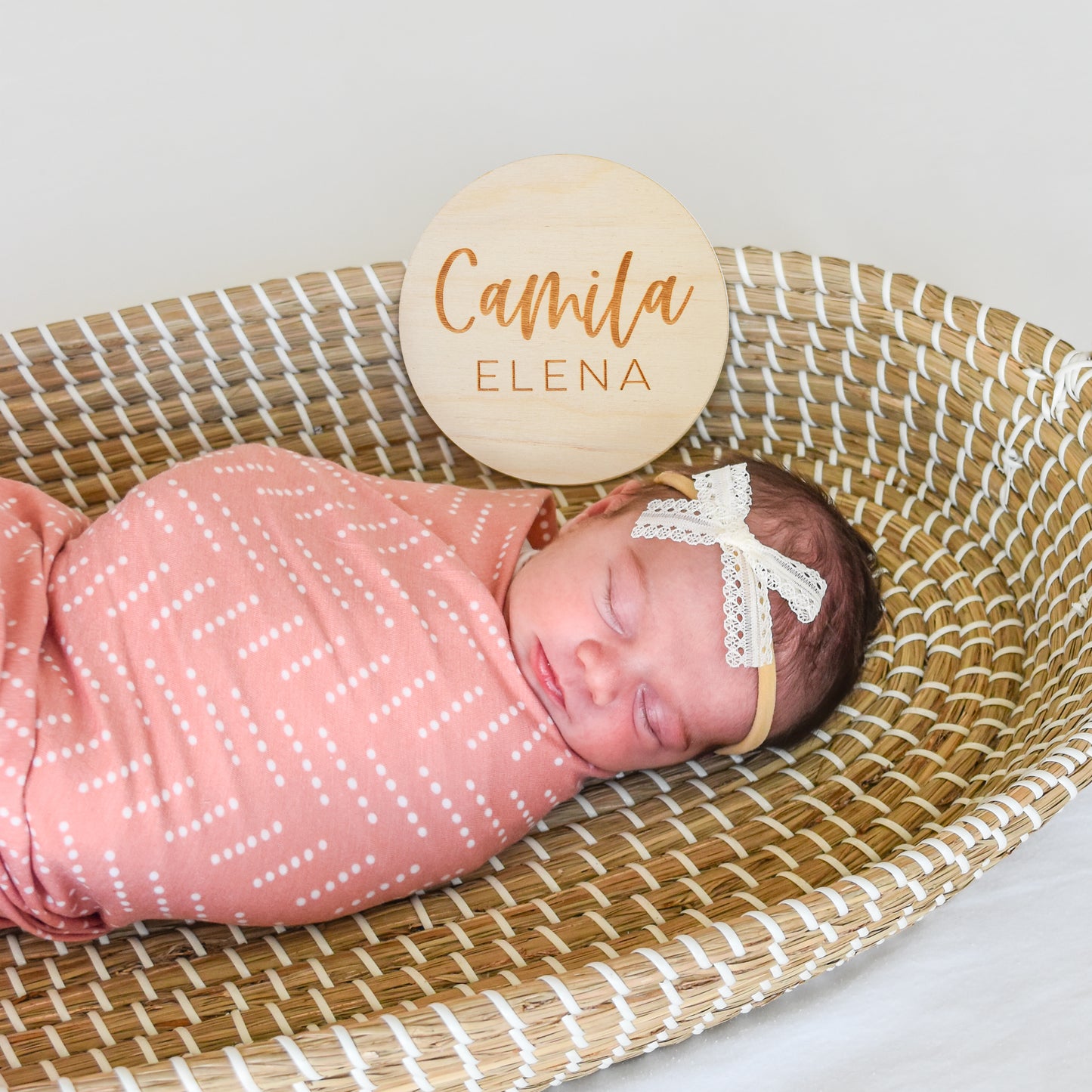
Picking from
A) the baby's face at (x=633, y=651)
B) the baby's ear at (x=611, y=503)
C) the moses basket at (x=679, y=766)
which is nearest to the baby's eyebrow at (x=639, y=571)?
the baby's face at (x=633, y=651)

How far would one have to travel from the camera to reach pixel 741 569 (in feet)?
4.19

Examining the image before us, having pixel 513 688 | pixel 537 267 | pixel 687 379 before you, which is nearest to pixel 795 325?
pixel 687 379

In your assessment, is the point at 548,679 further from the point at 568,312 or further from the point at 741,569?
the point at 568,312

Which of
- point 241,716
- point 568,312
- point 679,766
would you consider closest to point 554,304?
point 568,312

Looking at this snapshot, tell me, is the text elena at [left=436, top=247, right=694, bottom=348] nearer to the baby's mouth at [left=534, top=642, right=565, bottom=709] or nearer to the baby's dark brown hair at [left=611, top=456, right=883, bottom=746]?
the baby's dark brown hair at [left=611, top=456, right=883, bottom=746]

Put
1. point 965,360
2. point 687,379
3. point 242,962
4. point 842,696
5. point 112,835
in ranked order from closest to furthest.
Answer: point 112,835 → point 242,962 → point 842,696 → point 965,360 → point 687,379

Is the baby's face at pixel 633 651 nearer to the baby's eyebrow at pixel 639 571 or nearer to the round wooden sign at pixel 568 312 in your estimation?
the baby's eyebrow at pixel 639 571

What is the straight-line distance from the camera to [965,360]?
5.02ft

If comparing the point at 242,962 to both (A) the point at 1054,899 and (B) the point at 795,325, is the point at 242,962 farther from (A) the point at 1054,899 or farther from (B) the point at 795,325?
(B) the point at 795,325

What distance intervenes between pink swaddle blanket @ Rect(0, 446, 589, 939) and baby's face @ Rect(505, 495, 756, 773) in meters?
0.04

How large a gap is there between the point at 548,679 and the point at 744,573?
0.75ft

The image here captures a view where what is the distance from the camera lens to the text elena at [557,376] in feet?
5.34

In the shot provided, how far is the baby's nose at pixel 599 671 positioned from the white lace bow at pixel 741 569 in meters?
0.12

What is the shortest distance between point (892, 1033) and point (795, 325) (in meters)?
0.89
